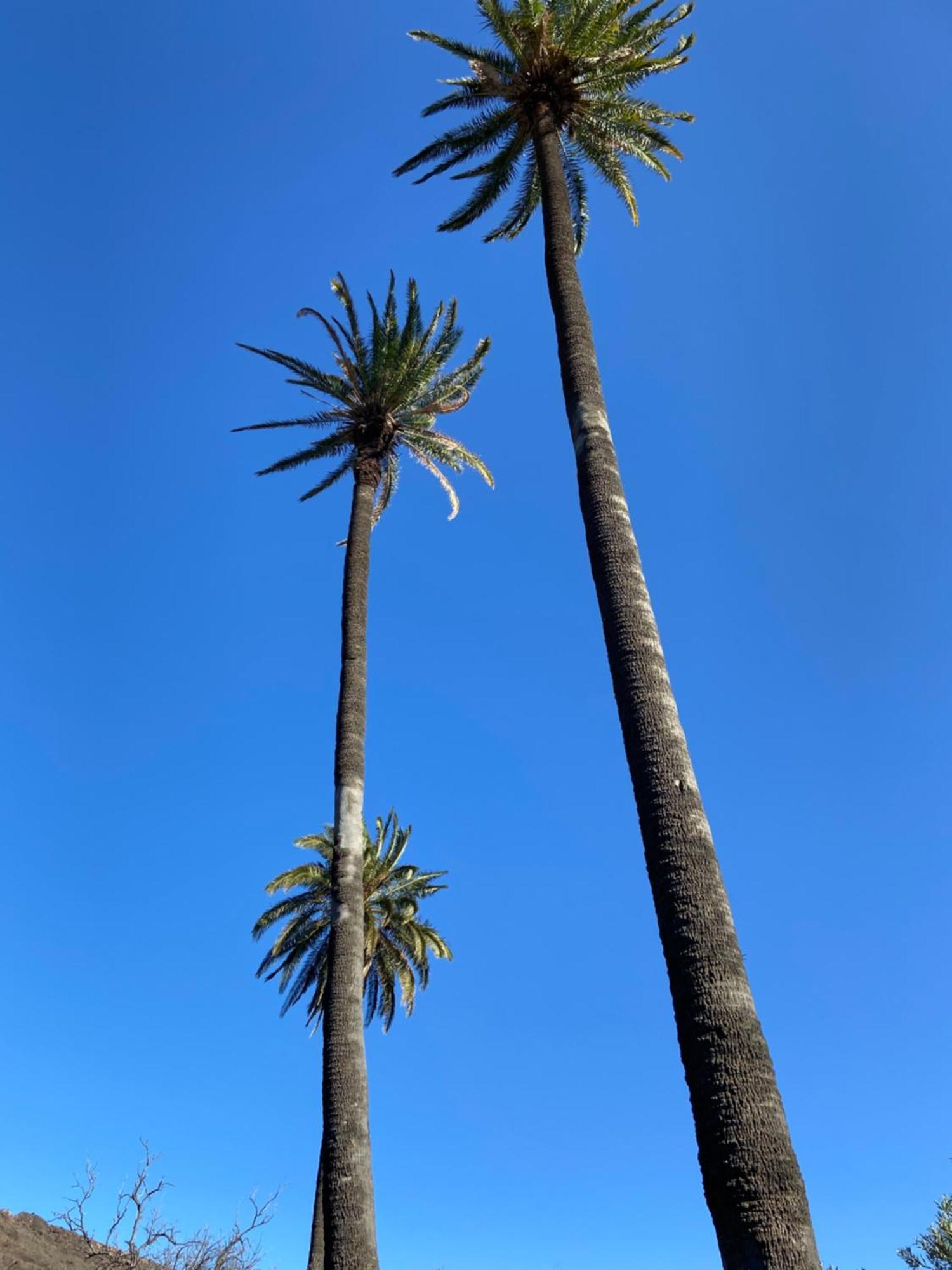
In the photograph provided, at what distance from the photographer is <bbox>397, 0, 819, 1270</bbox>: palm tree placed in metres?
5.33

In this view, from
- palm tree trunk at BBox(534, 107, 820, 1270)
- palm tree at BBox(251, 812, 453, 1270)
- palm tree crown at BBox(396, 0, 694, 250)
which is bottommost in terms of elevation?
palm tree trunk at BBox(534, 107, 820, 1270)

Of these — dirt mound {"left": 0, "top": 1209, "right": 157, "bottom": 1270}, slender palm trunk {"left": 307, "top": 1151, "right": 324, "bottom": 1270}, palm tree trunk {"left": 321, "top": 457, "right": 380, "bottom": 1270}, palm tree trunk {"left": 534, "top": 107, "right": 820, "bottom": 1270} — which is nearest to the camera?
palm tree trunk {"left": 534, "top": 107, "right": 820, "bottom": 1270}

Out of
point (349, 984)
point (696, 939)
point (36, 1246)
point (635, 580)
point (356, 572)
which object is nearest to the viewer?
point (696, 939)

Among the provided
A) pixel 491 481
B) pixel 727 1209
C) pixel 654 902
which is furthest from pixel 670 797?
pixel 491 481

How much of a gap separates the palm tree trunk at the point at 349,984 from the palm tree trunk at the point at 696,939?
209 inches

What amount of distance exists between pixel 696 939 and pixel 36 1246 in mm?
38554

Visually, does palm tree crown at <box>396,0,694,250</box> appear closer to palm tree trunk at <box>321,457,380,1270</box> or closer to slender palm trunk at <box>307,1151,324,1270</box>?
palm tree trunk at <box>321,457,380,1270</box>

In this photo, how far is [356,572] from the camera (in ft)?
52.7

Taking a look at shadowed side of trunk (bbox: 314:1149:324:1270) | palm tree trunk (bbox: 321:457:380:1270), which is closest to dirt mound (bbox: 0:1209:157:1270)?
shadowed side of trunk (bbox: 314:1149:324:1270)

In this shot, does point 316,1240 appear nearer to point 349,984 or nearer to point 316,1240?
point 316,1240

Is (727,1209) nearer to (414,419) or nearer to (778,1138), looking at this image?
(778,1138)

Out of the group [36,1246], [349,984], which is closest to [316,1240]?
[349,984]

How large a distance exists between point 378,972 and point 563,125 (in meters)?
22.1

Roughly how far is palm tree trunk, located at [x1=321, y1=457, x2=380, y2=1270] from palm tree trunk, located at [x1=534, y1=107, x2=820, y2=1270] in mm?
5321
